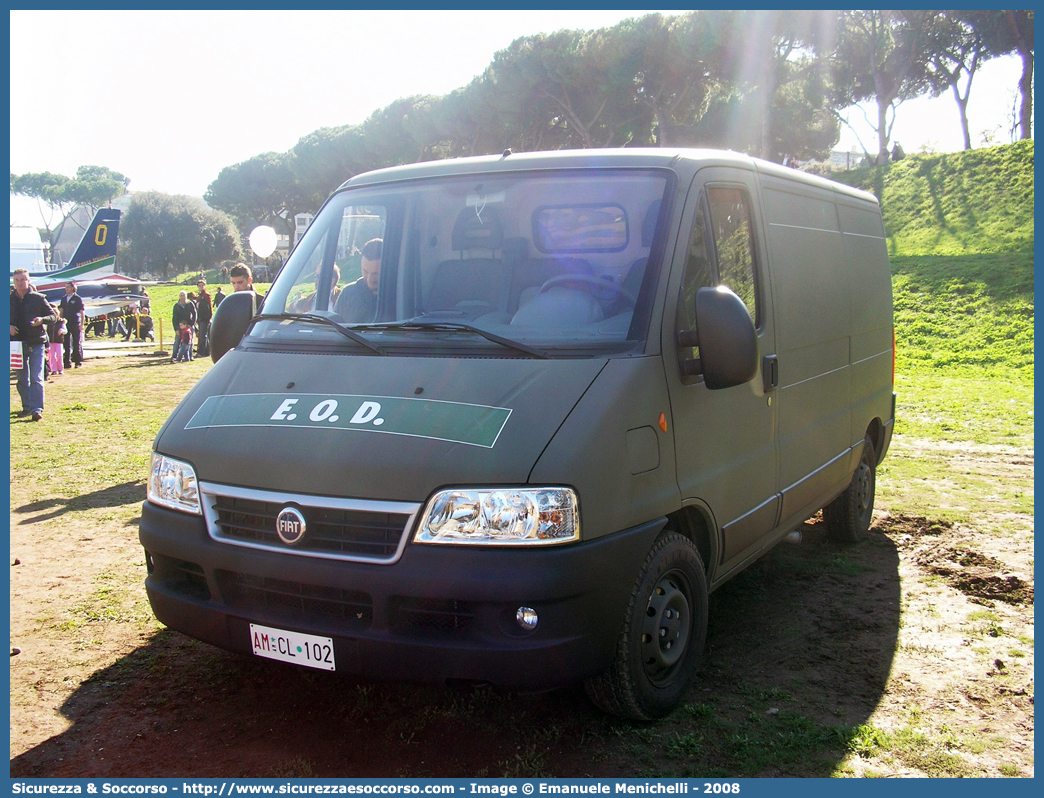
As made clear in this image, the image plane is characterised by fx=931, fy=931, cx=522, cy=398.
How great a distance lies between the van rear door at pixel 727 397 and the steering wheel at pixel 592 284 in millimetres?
171

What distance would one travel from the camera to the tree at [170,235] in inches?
3290

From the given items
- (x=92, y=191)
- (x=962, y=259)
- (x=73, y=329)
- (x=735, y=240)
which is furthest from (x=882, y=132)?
(x=92, y=191)

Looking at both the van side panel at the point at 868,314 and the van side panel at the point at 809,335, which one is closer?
the van side panel at the point at 809,335

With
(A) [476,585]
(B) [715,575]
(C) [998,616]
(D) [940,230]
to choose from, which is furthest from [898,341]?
(A) [476,585]

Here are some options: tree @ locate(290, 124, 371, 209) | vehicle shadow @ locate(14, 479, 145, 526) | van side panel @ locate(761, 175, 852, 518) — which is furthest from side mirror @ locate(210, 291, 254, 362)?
tree @ locate(290, 124, 371, 209)

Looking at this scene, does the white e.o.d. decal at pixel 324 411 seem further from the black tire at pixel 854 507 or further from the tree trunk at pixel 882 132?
the tree trunk at pixel 882 132

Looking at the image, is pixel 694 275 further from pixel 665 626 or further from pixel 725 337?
pixel 665 626

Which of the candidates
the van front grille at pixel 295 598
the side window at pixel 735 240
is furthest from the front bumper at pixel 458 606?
the side window at pixel 735 240

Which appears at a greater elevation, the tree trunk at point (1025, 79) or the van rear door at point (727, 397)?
the tree trunk at point (1025, 79)

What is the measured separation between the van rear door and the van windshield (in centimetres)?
24

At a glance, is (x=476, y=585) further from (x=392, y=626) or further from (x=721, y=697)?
(x=721, y=697)

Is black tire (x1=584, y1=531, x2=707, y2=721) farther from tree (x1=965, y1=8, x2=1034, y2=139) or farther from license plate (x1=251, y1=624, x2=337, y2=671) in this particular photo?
tree (x1=965, y1=8, x2=1034, y2=139)

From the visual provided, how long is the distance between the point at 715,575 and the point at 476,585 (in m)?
1.50

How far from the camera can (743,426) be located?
4.26m
